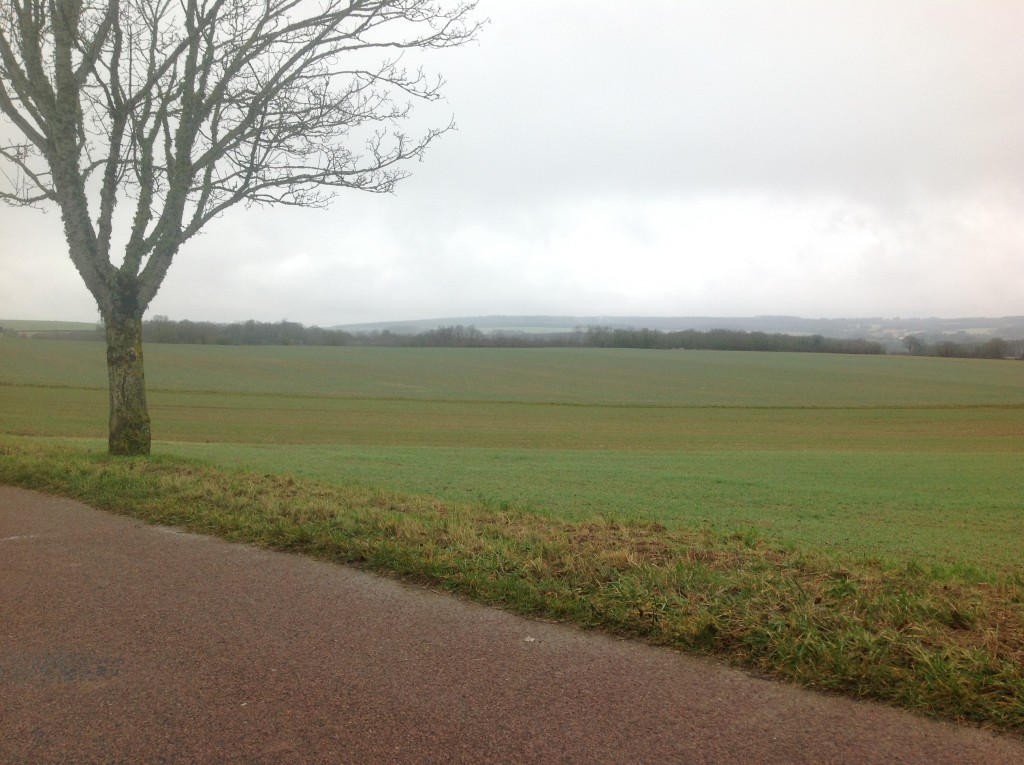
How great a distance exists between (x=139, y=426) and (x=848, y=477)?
13.3 m

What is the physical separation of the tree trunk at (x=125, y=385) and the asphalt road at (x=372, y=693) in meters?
7.16

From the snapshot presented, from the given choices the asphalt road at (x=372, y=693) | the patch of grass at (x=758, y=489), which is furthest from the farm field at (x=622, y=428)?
the asphalt road at (x=372, y=693)

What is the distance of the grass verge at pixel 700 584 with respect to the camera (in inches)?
156

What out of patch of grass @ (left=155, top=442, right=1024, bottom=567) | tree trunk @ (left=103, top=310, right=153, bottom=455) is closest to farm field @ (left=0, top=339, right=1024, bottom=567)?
patch of grass @ (left=155, top=442, right=1024, bottom=567)

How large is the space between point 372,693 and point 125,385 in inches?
400

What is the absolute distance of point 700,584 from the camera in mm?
5250

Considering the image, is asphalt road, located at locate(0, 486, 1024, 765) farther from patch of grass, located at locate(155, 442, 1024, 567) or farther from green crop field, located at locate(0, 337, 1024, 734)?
patch of grass, located at locate(155, 442, 1024, 567)

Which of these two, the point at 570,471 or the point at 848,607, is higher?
the point at 848,607

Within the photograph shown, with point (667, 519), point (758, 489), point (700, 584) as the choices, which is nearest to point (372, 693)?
point (700, 584)

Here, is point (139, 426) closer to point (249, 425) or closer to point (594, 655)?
point (594, 655)

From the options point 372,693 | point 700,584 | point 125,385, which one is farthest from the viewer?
point 125,385

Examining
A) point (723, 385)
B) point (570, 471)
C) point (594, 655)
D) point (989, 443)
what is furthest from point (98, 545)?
point (723, 385)

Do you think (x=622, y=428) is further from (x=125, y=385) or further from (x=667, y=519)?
(x=667, y=519)

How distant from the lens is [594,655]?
4348 mm
